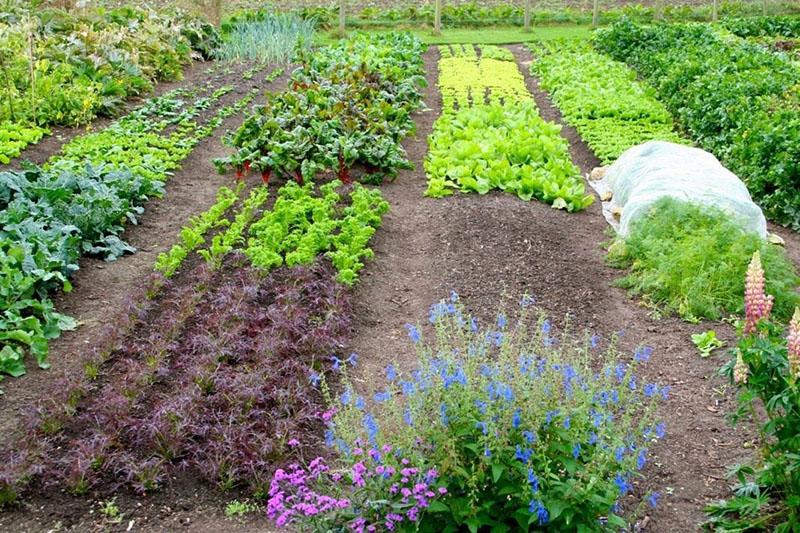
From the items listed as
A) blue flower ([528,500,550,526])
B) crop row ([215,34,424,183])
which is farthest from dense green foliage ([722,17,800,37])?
blue flower ([528,500,550,526])

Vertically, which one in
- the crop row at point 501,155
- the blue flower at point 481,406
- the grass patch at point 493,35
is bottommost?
the grass patch at point 493,35

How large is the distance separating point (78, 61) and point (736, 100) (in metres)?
9.24

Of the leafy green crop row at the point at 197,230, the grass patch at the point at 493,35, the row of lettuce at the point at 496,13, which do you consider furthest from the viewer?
the row of lettuce at the point at 496,13

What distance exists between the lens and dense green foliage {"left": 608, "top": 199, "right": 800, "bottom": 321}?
A: 683 centimetres

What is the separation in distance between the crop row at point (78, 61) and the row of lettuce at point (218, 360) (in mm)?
3693

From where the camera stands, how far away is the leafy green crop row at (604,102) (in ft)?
38.6

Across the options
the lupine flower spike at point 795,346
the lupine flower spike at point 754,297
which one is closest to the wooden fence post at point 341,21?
the lupine flower spike at point 754,297

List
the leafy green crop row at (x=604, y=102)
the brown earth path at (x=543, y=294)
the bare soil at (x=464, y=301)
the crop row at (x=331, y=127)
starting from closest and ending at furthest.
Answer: the bare soil at (x=464, y=301)
the brown earth path at (x=543, y=294)
the crop row at (x=331, y=127)
the leafy green crop row at (x=604, y=102)

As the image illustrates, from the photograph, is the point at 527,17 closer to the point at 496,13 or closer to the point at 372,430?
the point at 496,13

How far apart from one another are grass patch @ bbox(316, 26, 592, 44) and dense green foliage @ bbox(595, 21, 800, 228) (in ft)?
13.0

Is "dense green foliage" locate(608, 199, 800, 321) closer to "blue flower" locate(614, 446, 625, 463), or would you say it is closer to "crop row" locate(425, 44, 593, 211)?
"crop row" locate(425, 44, 593, 211)

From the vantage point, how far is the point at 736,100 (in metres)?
11.3

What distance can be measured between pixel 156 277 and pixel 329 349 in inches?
68.3

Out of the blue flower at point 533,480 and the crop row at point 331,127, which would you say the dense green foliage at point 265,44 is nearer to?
the crop row at point 331,127
